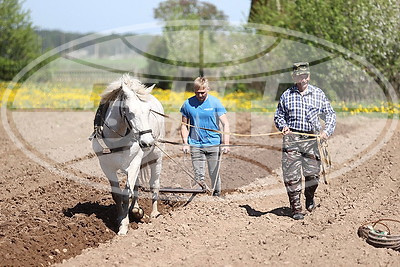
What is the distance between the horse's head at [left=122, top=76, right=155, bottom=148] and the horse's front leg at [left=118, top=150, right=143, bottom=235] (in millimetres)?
573

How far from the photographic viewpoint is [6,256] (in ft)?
20.3

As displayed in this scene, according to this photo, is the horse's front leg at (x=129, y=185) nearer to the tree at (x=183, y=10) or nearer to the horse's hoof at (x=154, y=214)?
the horse's hoof at (x=154, y=214)

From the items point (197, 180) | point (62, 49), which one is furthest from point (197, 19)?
point (197, 180)

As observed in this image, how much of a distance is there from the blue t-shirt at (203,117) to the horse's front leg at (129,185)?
53.5 inches

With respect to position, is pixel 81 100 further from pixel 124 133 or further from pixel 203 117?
pixel 124 133

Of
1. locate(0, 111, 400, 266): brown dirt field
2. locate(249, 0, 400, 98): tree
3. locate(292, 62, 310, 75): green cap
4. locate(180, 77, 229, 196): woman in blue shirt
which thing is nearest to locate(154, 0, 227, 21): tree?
locate(249, 0, 400, 98): tree

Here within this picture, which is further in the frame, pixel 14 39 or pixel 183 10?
pixel 183 10

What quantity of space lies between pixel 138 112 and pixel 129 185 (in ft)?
3.18

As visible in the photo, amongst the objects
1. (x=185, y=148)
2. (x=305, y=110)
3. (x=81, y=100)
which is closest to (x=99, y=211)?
(x=185, y=148)

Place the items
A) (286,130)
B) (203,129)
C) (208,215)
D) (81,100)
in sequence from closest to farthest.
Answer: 1. (286,130)
2. (208,215)
3. (203,129)
4. (81,100)

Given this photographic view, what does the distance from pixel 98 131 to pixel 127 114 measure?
543 millimetres

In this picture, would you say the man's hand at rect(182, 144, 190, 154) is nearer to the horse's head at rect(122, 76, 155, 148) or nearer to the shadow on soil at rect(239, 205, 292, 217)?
the shadow on soil at rect(239, 205, 292, 217)

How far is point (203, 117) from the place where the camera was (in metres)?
8.46

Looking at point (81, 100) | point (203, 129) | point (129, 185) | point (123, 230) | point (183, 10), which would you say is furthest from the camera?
point (183, 10)
